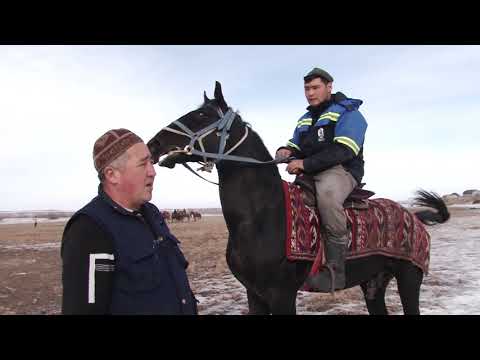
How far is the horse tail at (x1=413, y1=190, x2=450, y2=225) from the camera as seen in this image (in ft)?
16.1

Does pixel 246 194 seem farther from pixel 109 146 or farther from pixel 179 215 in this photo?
pixel 179 215

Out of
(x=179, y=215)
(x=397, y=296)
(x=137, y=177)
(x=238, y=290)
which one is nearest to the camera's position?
(x=137, y=177)

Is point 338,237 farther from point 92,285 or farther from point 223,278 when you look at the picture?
point 223,278

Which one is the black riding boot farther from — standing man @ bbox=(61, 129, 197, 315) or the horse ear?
standing man @ bbox=(61, 129, 197, 315)

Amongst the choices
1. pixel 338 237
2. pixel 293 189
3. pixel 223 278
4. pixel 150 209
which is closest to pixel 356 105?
pixel 293 189

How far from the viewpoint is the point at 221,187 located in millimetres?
3555

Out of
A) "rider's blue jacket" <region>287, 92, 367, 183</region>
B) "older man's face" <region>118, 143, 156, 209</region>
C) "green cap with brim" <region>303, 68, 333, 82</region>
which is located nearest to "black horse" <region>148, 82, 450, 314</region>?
"rider's blue jacket" <region>287, 92, 367, 183</region>

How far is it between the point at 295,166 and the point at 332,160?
39 centimetres

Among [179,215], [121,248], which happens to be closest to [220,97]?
[121,248]

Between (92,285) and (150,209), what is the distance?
20.1 inches

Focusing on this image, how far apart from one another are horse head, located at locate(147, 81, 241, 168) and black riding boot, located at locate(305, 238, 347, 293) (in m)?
1.58

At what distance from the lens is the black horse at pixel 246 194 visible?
3248mm

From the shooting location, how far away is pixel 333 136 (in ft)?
12.2

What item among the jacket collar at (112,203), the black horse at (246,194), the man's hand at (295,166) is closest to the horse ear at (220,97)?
the black horse at (246,194)
